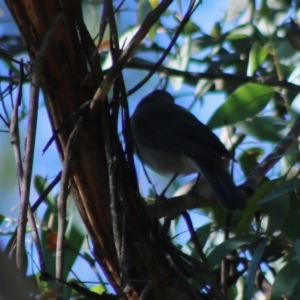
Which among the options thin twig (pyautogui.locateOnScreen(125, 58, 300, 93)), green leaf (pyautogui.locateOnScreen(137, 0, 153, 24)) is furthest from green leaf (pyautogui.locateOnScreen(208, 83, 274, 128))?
green leaf (pyautogui.locateOnScreen(137, 0, 153, 24))

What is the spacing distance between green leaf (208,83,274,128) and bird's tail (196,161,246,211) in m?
0.22

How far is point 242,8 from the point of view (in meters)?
2.71

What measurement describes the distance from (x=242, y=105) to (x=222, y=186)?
319 millimetres

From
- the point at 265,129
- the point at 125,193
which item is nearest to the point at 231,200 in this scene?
the point at 265,129

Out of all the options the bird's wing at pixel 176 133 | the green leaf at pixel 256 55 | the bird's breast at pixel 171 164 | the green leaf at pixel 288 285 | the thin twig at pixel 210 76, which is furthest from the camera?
the bird's breast at pixel 171 164

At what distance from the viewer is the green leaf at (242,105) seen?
2404 mm

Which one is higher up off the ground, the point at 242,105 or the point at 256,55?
the point at 256,55

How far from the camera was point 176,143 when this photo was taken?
10.7ft

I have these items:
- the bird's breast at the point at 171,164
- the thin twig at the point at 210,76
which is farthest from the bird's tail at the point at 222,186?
A: the thin twig at the point at 210,76

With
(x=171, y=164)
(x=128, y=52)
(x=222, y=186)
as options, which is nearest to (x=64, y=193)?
(x=128, y=52)

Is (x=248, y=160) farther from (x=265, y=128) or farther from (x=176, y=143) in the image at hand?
(x=176, y=143)

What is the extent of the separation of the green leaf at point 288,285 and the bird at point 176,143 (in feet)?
1.71

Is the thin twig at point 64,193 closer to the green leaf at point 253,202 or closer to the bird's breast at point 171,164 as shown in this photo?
the green leaf at point 253,202

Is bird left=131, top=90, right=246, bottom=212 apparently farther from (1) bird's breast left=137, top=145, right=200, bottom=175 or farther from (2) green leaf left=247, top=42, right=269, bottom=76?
(2) green leaf left=247, top=42, right=269, bottom=76
